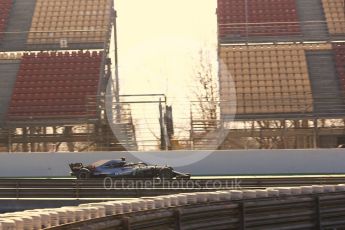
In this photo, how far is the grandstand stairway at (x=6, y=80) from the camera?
3638 cm

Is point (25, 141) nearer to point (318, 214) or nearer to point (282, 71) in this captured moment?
point (282, 71)

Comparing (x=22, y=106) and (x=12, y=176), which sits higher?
(x=22, y=106)

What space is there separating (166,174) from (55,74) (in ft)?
48.8

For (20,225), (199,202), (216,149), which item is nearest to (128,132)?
(216,149)

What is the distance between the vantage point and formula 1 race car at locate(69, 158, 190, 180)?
24.9m

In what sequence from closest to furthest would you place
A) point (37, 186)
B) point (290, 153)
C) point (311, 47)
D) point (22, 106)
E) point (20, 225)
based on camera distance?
1. point (20, 225)
2. point (37, 186)
3. point (290, 153)
4. point (22, 106)
5. point (311, 47)

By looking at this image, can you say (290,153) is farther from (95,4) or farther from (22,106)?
(95,4)

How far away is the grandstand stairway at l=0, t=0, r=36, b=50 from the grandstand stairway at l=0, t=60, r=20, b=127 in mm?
1615

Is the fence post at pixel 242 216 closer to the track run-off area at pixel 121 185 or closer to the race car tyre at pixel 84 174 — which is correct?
the track run-off area at pixel 121 185

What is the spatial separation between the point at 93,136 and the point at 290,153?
861 centimetres

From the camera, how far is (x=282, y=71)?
38250 mm

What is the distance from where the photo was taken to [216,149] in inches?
1206

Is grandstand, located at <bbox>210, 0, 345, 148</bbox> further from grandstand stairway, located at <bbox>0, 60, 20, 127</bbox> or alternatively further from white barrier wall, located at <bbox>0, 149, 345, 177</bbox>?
grandstand stairway, located at <bbox>0, 60, 20, 127</bbox>

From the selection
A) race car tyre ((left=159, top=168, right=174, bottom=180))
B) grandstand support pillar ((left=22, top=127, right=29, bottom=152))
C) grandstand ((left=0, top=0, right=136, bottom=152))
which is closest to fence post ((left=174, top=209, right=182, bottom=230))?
race car tyre ((left=159, top=168, right=174, bottom=180))
